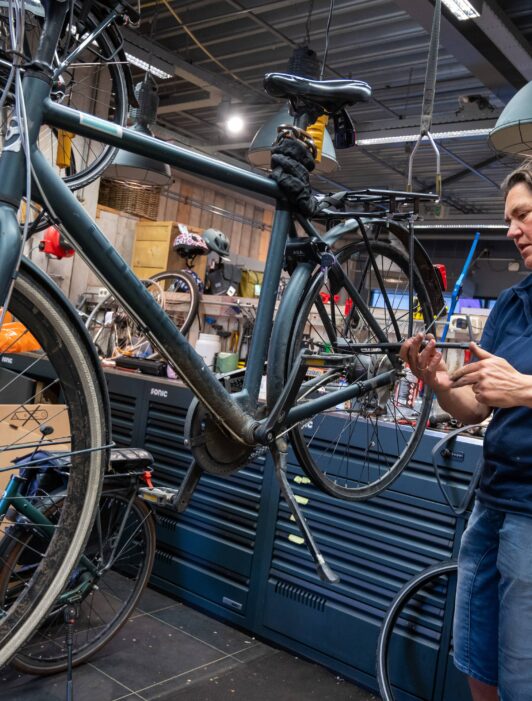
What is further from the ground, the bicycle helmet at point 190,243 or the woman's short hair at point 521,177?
the bicycle helmet at point 190,243

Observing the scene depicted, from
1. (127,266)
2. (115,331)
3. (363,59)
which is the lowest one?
(115,331)

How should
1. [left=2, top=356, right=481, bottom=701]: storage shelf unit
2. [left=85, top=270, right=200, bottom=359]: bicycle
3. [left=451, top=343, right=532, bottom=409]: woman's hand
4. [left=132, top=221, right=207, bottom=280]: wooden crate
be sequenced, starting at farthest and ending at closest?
[left=132, top=221, right=207, bottom=280]: wooden crate → [left=85, top=270, right=200, bottom=359]: bicycle → [left=2, top=356, right=481, bottom=701]: storage shelf unit → [left=451, top=343, right=532, bottom=409]: woman's hand

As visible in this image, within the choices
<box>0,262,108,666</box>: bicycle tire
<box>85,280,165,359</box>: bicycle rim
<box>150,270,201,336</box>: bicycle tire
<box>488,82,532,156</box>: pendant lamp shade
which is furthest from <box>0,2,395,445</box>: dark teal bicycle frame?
<box>85,280,165,359</box>: bicycle rim

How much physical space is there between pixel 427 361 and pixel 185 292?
4034mm

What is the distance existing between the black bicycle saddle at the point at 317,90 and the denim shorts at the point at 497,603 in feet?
3.26

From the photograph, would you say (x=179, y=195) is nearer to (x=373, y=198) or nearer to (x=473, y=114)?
(x=473, y=114)

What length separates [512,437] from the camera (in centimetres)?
127

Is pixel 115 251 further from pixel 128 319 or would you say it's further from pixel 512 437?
pixel 128 319

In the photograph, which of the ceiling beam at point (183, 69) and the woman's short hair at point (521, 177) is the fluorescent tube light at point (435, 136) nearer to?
the ceiling beam at point (183, 69)

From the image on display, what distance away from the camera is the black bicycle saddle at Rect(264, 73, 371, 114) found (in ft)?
4.82

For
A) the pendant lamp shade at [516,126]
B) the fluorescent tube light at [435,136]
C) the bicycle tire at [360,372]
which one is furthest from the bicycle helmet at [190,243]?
the pendant lamp shade at [516,126]

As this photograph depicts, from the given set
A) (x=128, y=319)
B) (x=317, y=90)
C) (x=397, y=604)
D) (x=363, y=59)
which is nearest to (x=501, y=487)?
(x=317, y=90)

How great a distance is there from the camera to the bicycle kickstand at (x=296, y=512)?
1448 millimetres

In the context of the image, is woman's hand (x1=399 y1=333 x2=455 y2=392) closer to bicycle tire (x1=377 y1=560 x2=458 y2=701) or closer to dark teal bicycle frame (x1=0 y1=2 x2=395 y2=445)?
dark teal bicycle frame (x1=0 y1=2 x2=395 y2=445)
